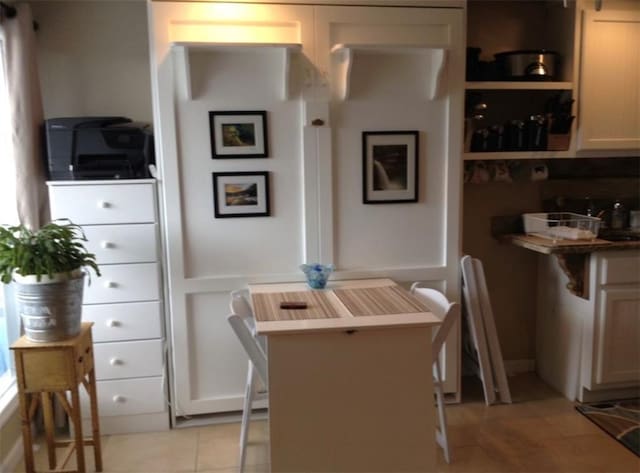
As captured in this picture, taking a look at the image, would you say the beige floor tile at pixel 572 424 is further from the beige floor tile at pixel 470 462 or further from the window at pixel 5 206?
the window at pixel 5 206

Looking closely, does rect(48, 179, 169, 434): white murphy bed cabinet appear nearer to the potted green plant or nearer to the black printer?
the black printer

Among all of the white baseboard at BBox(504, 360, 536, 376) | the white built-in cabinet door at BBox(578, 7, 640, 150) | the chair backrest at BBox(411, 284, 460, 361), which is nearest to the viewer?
Result: the chair backrest at BBox(411, 284, 460, 361)

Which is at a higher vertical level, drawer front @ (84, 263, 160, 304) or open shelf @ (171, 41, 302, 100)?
open shelf @ (171, 41, 302, 100)

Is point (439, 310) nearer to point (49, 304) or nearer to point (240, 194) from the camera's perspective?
point (240, 194)

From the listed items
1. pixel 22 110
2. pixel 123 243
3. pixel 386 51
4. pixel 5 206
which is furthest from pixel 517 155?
pixel 5 206

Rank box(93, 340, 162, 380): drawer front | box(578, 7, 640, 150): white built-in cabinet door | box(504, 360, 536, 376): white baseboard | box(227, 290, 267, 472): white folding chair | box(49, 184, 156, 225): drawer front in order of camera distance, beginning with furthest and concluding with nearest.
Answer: box(504, 360, 536, 376): white baseboard, box(578, 7, 640, 150): white built-in cabinet door, box(93, 340, 162, 380): drawer front, box(49, 184, 156, 225): drawer front, box(227, 290, 267, 472): white folding chair

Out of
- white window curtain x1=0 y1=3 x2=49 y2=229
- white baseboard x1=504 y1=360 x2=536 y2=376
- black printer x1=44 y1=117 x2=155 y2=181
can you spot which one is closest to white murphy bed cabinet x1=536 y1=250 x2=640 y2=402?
white baseboard x1=504 y1=360 x2=536 y2=376

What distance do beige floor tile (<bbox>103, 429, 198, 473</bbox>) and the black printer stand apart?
1308 millimetres

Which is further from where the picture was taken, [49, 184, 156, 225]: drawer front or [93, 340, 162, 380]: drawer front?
[93, 340, 162, 380]: drawer front

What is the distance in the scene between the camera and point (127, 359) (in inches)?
105

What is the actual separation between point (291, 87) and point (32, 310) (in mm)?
1523

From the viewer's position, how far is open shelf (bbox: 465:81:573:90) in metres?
2.88

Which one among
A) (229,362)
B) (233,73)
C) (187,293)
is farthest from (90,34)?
(229,362)

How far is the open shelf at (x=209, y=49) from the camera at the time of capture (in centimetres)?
241
